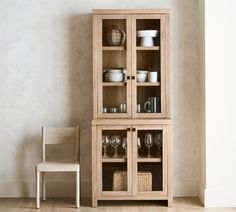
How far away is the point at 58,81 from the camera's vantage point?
549 cm

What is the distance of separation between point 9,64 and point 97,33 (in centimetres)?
100

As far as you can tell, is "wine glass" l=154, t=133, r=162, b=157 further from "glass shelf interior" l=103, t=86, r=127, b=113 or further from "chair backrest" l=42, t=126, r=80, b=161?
"chair backrest" l=42, t=126, r=80, b=161

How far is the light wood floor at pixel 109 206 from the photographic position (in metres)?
5.02

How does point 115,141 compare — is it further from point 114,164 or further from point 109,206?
point 109,206

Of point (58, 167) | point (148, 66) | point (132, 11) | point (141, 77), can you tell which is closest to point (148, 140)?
point (141, 77)

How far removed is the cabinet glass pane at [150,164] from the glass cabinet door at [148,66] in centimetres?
19

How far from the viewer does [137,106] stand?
520cm

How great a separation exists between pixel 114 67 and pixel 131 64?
0.18 metres

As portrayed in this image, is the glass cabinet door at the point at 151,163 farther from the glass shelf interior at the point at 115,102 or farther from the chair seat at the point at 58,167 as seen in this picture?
the chair seat at the point at 58,167

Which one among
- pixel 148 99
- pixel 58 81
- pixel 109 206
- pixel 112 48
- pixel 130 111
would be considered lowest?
pixel 109 206

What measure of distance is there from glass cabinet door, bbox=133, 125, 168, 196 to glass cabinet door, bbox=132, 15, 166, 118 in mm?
176

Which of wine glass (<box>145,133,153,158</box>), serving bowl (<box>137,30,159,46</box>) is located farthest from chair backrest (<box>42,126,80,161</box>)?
serving bowl (<box>137,30,159,46</box>)

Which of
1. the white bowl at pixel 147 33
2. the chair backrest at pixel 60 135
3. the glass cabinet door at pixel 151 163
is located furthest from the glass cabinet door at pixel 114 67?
the chair backrest at pixel 60 135

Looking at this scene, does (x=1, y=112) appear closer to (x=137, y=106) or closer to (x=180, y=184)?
(x=137, y=106)
